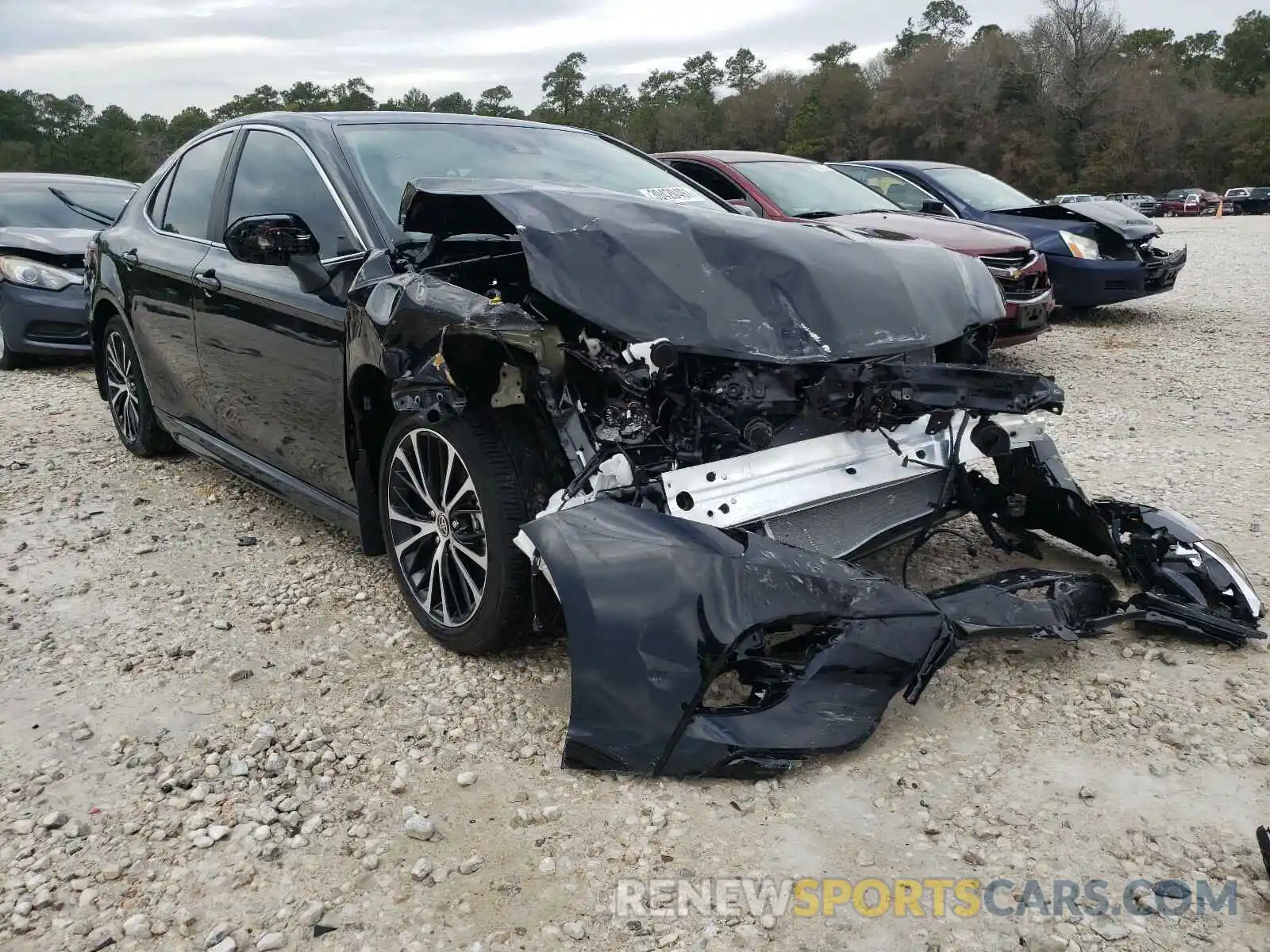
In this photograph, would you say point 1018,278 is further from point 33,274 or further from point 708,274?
point 33,274

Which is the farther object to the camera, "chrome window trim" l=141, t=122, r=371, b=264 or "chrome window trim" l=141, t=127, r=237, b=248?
"chrome window trim" l=141, t=127, r=237, b=248

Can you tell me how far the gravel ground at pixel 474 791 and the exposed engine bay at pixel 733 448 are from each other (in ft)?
0.63

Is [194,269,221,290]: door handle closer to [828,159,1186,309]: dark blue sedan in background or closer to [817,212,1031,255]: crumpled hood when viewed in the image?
[817,212,1031,255]: crumpled hood

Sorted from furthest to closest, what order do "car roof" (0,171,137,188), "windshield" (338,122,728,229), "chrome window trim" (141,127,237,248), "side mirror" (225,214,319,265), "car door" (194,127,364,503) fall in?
1. "car roof" (0,171,137,188)
2. "chrome window trim" (141,127,237,248)
3. "windshield" (338,122,728,229)
4. "car door" (194,127,364,503)
5. "side mirror" (225,214,319,265)

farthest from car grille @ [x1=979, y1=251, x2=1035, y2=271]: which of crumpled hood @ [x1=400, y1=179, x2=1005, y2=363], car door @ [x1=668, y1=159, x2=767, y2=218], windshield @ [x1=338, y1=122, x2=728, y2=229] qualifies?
crumpled hood @ [x1=400, y1=179, x2=1005, y2=363]

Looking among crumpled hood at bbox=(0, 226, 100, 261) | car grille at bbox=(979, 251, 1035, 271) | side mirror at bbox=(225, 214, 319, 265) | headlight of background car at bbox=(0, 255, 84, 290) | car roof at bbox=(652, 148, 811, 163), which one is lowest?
headlight of background car at bbox=(0, 255, 84, 290)

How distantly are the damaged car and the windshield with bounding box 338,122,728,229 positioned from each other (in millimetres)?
20

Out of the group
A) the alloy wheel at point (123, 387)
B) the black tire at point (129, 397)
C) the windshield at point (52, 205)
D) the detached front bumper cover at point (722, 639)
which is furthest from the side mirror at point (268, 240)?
the windshield at point (52, 205)

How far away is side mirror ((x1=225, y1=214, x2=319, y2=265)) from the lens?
129 inches

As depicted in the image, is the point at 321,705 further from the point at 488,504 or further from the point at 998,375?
the point at 998,375

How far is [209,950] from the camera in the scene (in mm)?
2039

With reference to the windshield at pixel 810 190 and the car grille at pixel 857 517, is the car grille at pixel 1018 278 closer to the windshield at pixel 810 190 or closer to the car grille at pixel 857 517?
the windshield at pixel 810 190

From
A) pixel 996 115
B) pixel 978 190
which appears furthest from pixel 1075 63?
pixel 978 190

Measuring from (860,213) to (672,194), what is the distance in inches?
152
